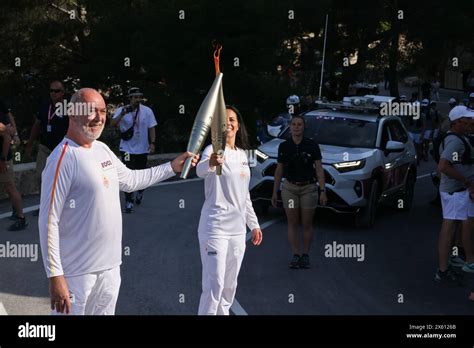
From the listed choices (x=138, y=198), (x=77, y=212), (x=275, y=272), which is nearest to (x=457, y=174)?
(x=275, y=272)

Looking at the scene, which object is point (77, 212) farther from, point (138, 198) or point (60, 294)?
point (138, 198)

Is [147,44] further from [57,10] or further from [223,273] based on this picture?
[223,273]

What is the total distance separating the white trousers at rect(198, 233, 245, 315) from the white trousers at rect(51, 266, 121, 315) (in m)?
1.60

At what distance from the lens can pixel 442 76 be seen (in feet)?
207

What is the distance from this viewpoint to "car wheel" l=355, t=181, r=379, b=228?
45.0 feet

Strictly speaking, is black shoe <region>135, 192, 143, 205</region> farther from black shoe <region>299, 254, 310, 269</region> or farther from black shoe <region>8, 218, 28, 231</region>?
black shoe <region>299, 254, 310, 269</region>

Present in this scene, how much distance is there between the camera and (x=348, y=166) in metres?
13.6

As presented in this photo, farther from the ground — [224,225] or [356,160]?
[224,225]

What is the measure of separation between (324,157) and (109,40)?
17.1 metres

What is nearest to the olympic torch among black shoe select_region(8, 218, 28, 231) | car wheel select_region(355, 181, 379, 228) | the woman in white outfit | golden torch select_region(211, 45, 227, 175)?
golden torch select_region(211, 45, 227, 175)

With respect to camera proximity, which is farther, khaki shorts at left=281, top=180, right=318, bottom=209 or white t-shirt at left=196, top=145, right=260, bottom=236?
khaki shorts at left=281, top=180, right=318, bottom=209

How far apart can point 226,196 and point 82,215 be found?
2.10m

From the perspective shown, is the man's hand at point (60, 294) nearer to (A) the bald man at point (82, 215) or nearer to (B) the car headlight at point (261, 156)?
(A) the bald man at point (82, 215)

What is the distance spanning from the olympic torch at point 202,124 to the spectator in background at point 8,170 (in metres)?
5.84
